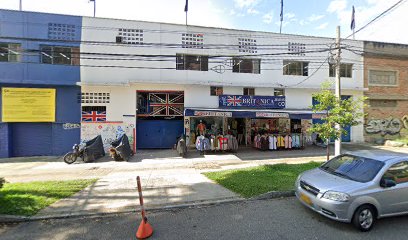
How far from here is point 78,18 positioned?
13969mm

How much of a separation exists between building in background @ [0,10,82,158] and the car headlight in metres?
14.1

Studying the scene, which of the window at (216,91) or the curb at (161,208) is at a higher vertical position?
the window at (216,91)

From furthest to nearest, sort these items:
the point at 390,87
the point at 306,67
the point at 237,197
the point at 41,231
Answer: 1. the point at 390,87
2. the point at 306,67
3. the point at 237,197
4. the point at 41,231

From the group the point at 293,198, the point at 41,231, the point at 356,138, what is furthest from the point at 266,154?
the point at 41,231

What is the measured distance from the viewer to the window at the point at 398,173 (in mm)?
4678

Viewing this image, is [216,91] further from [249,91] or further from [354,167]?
[354,167]

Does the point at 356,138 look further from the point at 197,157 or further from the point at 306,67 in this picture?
the point at 197,157

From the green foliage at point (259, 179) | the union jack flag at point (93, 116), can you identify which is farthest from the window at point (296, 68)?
the union jack flag at point (93, 116)

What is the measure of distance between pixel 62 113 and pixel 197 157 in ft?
29.3

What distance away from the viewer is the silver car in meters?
4.32

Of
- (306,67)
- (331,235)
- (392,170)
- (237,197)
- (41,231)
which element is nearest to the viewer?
(331,235)

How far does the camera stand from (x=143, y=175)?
8.79 meters

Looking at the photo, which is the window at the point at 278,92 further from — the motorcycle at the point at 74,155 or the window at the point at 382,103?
the motorcycle at the point at 74,155

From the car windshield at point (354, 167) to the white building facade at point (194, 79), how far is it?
26.1ft
